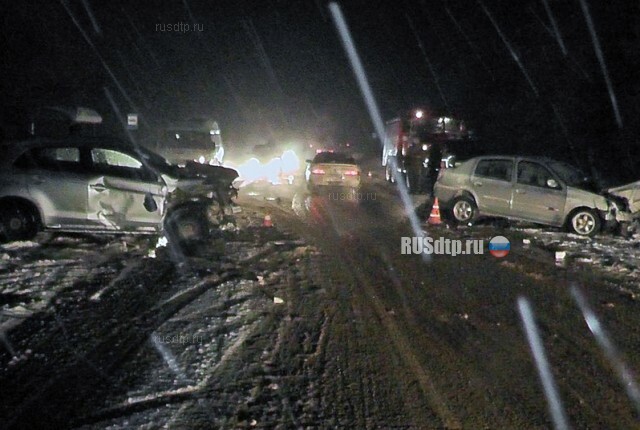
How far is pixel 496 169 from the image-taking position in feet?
50.7

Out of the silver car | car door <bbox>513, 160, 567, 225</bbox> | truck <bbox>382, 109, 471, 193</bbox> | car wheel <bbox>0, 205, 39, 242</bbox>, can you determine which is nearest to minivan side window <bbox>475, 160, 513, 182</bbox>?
the silver car

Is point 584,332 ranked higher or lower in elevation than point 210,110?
lower

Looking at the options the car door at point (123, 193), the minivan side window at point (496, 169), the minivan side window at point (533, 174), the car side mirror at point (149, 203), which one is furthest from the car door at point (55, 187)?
the minivan side window at point (533, 174)

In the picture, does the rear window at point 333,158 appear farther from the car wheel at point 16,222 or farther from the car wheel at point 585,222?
the car wheel at point 16,222

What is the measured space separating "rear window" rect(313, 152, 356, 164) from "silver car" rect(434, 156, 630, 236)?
8659 mm

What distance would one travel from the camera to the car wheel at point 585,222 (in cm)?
1419

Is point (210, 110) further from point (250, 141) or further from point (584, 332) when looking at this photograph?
point (584, 332)

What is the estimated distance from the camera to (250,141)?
152 feet

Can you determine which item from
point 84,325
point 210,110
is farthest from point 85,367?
point 210,110

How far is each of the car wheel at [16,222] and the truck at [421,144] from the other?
14.8 metres

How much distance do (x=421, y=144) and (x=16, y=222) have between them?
56.8ft

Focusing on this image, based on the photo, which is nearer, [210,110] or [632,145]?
[632,145]

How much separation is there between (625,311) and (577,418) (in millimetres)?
3651

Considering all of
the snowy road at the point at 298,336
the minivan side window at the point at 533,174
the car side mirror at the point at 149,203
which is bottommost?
the snowy road at the point at 298,336
